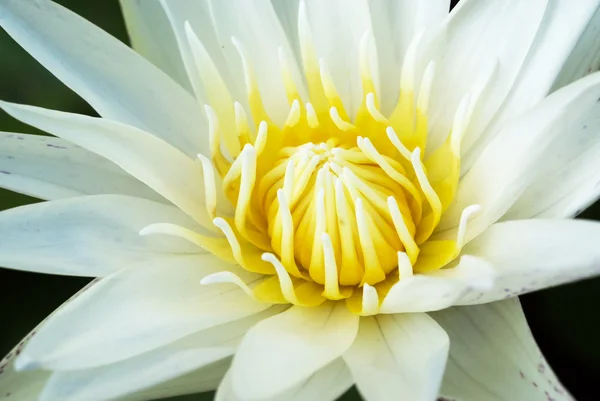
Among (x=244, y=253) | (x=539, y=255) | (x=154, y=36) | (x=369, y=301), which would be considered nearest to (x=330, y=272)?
(x=369, y=301)

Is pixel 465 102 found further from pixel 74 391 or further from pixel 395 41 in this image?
pixel 74 391

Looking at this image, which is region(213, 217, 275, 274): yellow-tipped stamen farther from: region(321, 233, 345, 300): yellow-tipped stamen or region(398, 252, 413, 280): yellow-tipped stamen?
region(398, 252, 413, 280): yellow-tipped stamen

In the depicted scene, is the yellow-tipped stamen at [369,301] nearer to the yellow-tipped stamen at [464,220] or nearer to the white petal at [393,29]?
the yellow-tipped stamen at [464,220]

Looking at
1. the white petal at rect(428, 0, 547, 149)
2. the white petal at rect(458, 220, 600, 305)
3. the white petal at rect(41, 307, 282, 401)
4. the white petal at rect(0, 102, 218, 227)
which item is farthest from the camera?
the white petal at rect(428, 0, 547, 149)

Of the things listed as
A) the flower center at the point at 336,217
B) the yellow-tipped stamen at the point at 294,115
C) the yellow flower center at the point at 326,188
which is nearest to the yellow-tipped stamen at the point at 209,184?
the yellow flower center at the point at 326,188

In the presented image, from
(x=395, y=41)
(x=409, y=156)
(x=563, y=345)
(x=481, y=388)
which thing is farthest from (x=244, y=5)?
(x=563, y=345)

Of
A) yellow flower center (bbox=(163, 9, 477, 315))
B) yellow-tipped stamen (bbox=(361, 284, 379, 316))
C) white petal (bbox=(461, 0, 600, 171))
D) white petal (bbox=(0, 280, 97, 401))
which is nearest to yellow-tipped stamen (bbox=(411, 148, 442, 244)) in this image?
yellow flower center (bbox=(163, 9, 477, 315))
